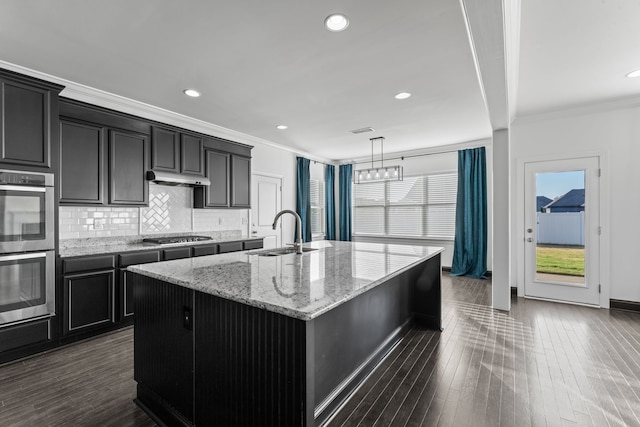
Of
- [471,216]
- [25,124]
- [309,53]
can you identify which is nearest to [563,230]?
[471,216]

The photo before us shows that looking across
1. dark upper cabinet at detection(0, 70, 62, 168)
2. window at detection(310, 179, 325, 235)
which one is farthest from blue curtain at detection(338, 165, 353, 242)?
dark upper cabinet at detection(0, 70, 62, 168)

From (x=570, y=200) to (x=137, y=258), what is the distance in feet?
19.0

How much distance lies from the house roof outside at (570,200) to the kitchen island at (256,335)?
324 cm

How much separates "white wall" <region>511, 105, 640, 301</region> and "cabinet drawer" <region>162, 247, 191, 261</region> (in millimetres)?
5428

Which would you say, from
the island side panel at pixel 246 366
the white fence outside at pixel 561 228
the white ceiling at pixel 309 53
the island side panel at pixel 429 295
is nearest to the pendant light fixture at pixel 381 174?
the white ceiling at pixel 309 53

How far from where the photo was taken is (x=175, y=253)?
3.74 metres

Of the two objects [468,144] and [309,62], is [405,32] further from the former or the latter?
[468,144]

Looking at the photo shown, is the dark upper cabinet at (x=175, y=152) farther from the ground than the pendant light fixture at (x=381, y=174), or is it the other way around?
the dark upper cabinet at (x=175, y=152)

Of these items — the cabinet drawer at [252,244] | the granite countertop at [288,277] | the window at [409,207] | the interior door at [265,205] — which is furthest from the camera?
the window at [409,207]

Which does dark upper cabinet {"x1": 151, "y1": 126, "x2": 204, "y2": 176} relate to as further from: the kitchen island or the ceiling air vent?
the ceiling air vent

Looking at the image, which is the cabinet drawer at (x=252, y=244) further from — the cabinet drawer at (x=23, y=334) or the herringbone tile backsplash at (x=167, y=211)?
the cabinet drawer at (x=23, y=334)

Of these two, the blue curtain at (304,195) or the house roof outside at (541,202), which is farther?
the blue curtain at (304,195)

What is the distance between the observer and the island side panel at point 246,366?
1277 millimetres

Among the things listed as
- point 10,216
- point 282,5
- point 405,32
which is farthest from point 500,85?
point 10,216
